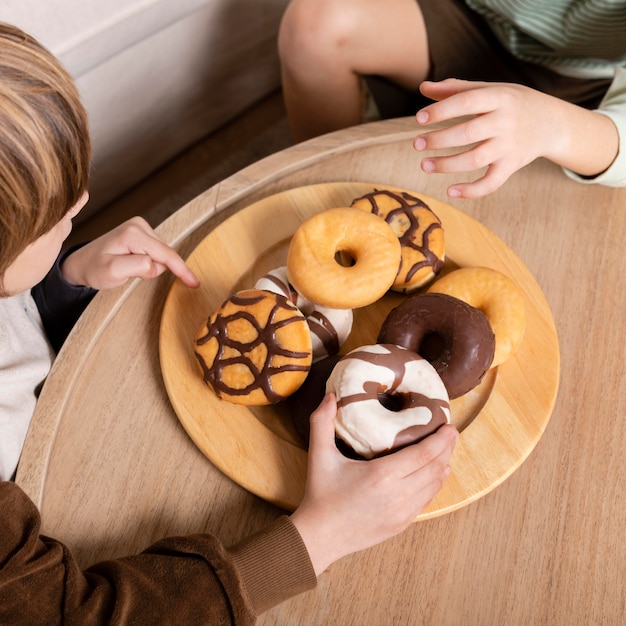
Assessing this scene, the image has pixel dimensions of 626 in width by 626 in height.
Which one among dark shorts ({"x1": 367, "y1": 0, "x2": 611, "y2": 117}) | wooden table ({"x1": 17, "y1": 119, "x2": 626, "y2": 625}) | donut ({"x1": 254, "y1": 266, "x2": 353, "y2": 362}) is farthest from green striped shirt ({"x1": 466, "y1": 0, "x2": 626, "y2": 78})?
donut ({"x1": 254, "y1": 266, "x2": 353, "y2": 362})

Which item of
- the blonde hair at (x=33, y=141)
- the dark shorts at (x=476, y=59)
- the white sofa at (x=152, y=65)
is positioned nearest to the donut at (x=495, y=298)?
the blonde hair at (x=33, y=141)

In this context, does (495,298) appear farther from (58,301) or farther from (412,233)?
(58,301)

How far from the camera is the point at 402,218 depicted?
0.73 meters

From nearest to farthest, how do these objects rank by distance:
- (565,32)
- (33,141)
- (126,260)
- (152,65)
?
(33,141), (126,260), (565,32), (152,65)

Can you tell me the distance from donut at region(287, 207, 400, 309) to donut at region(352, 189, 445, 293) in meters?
0.03

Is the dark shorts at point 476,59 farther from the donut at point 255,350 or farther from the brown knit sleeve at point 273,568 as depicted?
the brown knit sleeve at point 273,568

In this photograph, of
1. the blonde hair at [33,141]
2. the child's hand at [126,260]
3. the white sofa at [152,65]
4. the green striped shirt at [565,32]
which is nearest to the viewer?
the blonde hair at [33,141]

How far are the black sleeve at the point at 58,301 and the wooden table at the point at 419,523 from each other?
3.7 inches

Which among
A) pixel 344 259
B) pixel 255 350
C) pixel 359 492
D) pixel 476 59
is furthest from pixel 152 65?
pixel 359 492

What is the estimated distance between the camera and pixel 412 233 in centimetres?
72

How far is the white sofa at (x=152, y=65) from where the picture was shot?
110cm

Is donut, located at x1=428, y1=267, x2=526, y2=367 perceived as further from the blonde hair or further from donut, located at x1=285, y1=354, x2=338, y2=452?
the blonde hair

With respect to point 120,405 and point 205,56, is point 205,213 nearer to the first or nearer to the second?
point 120,405

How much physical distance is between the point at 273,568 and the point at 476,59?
2.90 feet
